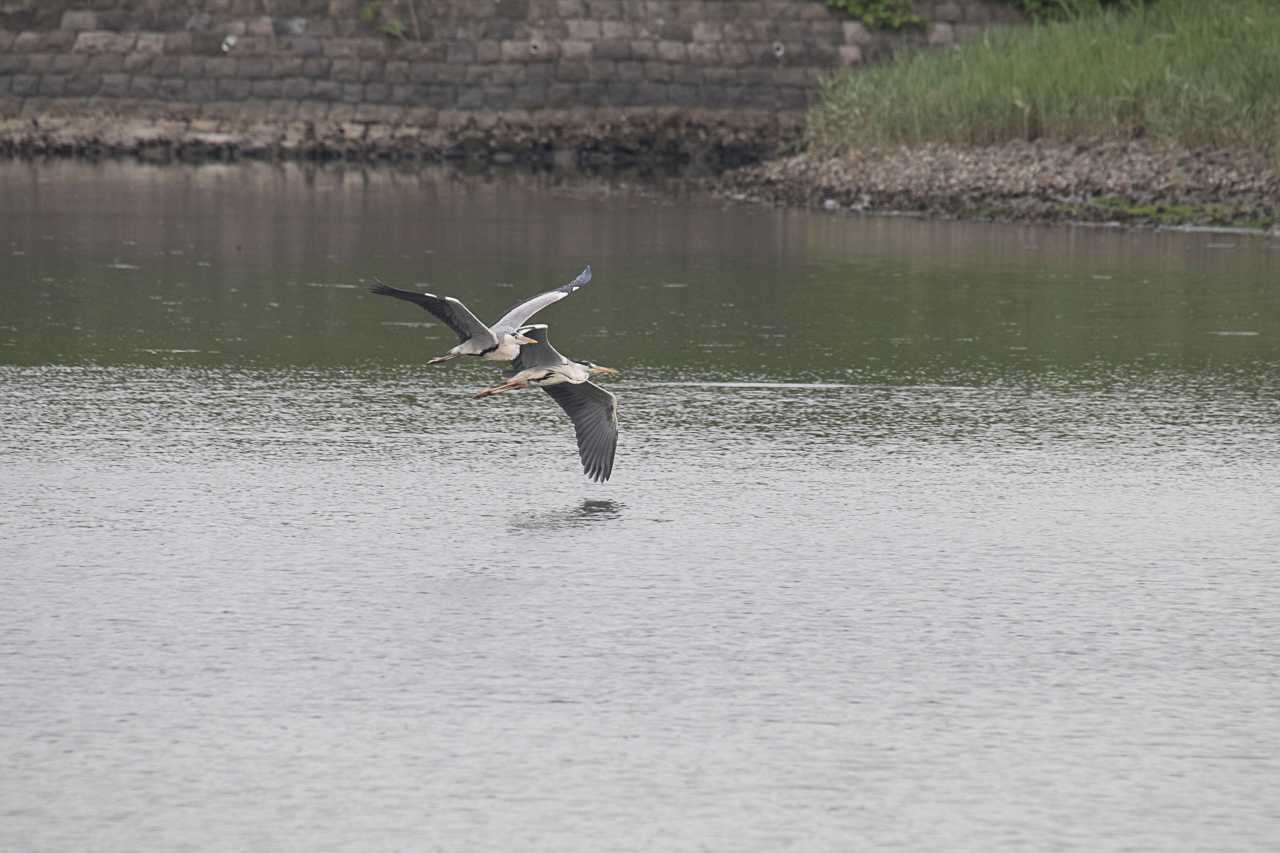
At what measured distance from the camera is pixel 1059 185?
24.6 meters

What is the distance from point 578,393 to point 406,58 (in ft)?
88.7

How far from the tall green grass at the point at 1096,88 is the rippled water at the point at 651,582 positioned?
9506 mm

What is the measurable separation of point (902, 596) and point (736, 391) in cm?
456

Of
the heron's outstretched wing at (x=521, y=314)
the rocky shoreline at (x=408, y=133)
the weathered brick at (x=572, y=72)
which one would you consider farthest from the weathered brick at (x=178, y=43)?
the heron's outstretched wing at (x=521, y=314)

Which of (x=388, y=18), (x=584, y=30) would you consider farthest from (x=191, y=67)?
(x=584, y=30)

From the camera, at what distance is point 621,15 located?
116ft

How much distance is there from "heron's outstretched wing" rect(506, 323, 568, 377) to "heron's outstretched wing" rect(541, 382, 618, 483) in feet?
0.66

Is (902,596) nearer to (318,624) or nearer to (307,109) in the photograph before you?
(318,624)

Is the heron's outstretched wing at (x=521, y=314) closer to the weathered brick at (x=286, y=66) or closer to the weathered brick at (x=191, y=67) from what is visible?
the weathered brick at (x=286, y=66)

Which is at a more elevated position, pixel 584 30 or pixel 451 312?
pixel 584 30

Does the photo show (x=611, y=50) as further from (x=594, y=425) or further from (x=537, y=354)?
(x=537, y=354)

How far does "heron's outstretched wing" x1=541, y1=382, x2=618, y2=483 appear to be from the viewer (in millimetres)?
8719

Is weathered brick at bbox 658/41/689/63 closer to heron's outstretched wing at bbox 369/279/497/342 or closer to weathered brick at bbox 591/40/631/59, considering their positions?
weathered brick at bbox 591/40/631/59

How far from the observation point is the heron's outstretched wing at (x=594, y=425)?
8.72 m
